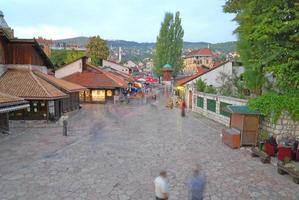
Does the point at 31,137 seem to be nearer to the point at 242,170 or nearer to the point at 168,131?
the point at 168,131

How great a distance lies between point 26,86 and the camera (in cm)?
2416

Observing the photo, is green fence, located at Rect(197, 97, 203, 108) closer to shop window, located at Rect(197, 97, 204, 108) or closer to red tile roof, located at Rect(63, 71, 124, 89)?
shop window, located at Rect(197, 97, 204, 108)

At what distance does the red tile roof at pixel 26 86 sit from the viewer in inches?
900

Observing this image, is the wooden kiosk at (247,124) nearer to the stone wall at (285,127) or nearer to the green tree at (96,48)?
the stone wall at (285,127)

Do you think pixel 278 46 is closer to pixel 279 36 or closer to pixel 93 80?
pixel 279 36

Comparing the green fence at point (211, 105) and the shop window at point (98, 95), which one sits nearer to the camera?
the green fence at point (211, 105)

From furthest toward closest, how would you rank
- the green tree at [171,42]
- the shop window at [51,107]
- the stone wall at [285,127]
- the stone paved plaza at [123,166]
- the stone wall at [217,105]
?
1. the green tree at [171,42]
2. the shop window at [51,107]
3. the stone wall at [217,105]
4. the stone wall at [285,127]
5. the stone paved plaza at [123,166]

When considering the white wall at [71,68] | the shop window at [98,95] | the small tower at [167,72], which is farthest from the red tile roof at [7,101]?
the small tower at [167,72]

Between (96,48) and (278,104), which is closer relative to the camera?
(278,104)

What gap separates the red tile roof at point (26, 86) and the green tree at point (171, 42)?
43934 mm

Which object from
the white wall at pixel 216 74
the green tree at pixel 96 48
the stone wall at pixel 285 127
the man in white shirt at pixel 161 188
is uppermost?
the green tree at pixel 96 48

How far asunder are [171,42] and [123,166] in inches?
2222

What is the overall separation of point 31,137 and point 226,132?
13.5m

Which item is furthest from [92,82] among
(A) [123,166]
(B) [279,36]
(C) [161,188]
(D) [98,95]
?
(C) [161,188]
